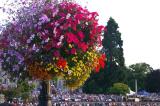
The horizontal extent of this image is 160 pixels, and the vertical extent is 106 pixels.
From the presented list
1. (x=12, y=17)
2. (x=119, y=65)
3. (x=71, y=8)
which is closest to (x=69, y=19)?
(x=71, y=8)

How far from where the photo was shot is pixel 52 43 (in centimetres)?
855

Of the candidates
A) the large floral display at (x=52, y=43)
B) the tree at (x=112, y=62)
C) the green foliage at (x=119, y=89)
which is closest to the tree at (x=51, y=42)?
the large floral display at (x=52, y=43)

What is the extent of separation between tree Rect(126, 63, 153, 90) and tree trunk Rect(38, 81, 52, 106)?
7707 cm

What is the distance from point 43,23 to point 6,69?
3.58ft

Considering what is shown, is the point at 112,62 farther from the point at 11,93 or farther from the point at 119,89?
Result: the point at 11,93

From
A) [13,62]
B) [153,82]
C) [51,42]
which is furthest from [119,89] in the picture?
[51,42]

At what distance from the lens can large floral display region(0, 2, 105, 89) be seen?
8.58 m

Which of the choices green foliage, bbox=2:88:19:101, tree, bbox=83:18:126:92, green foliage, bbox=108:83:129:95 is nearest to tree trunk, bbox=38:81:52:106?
green foliage, bbox=2:88:19:101

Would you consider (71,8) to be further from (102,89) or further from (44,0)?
(102,89)

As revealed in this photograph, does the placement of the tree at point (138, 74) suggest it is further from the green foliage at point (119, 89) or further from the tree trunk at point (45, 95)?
the tree trunk at point (45, 95)

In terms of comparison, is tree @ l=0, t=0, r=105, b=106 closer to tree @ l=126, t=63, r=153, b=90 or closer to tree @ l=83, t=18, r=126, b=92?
tree @ l=83, t=18, r=126, b=92

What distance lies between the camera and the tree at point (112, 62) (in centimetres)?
7625

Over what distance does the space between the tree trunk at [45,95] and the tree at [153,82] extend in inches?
3175

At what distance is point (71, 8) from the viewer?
8.96 meters
